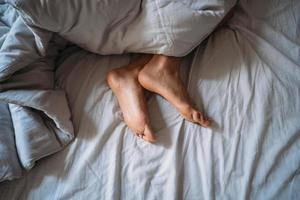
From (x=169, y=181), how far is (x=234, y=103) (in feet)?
0.81

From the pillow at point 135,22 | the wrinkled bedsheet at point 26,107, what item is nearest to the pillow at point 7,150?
the wrinkled bedsheet at point 26,107

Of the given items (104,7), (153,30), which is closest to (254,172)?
(153,30)

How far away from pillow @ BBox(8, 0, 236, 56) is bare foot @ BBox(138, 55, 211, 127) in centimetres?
3

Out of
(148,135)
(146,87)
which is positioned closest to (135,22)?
(146,87)

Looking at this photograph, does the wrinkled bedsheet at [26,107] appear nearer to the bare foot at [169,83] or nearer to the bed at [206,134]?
the bed at [206,134]

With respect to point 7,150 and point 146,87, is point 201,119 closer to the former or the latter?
point 146,87

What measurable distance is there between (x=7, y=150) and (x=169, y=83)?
41 cm

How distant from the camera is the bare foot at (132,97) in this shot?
2.38ft

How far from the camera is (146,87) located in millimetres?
805

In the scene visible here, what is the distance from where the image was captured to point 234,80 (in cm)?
78

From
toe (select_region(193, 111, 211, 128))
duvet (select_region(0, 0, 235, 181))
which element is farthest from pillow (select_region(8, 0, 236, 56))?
toe (select_region(193, 111, 211, 128))

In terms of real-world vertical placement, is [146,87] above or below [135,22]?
below

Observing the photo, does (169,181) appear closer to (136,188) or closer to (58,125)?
(136,188)

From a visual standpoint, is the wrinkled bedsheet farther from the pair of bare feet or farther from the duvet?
the pair of bare feet
